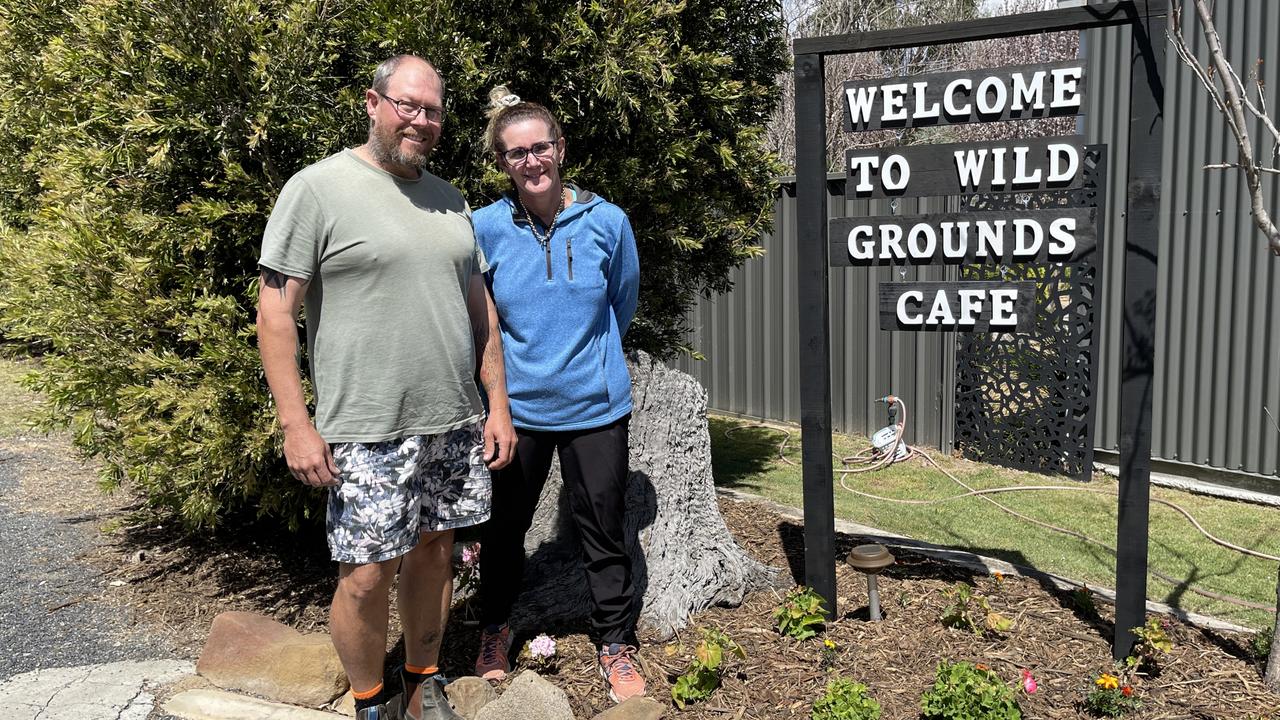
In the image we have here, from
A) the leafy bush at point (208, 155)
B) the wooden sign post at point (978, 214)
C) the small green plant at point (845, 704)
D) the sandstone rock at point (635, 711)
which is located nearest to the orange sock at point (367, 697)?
the sandstone rock at point (635, 711)

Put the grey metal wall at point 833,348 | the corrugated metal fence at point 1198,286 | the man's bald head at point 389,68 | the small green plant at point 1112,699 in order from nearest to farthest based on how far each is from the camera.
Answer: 1. the man's bald head at point 389,68
2. the small green plant at point 1112,699
3. the corrugated metal fence at point 1198,286
4. the grey metal wall at point 833,348

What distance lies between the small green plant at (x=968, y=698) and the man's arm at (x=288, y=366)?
1.97 meters

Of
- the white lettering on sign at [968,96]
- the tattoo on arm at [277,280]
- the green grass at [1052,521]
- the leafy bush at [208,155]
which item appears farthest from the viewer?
the green grass at [1052,521]

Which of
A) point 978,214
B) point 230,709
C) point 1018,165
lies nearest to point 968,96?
point 1018,165

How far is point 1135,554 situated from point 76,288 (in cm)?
433

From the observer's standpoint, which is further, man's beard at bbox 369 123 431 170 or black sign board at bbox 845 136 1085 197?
black sign board at bbox 845 136 1085 197

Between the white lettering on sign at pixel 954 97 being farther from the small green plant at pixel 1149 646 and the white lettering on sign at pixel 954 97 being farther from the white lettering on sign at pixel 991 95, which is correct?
the small green plant at pixel 1149 646

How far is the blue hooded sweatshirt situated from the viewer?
10.1ft

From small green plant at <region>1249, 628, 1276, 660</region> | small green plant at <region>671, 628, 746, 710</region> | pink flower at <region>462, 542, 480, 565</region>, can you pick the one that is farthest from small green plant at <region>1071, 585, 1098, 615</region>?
pink flower at <region>462, 542, 480, 565</region>

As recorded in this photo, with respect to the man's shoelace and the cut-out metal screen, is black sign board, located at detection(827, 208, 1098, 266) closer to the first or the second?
the man's shoelace

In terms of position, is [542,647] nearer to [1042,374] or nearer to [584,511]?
[584,511]

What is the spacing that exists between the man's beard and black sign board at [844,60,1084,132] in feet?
5.32

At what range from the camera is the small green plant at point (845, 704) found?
289 cm

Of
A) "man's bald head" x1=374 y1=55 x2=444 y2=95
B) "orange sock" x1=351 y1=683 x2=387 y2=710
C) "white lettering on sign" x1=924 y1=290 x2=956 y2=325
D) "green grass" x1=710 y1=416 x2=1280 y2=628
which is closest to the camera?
"man's bald head" x1=374 y1=55 x2=444 y2=95
